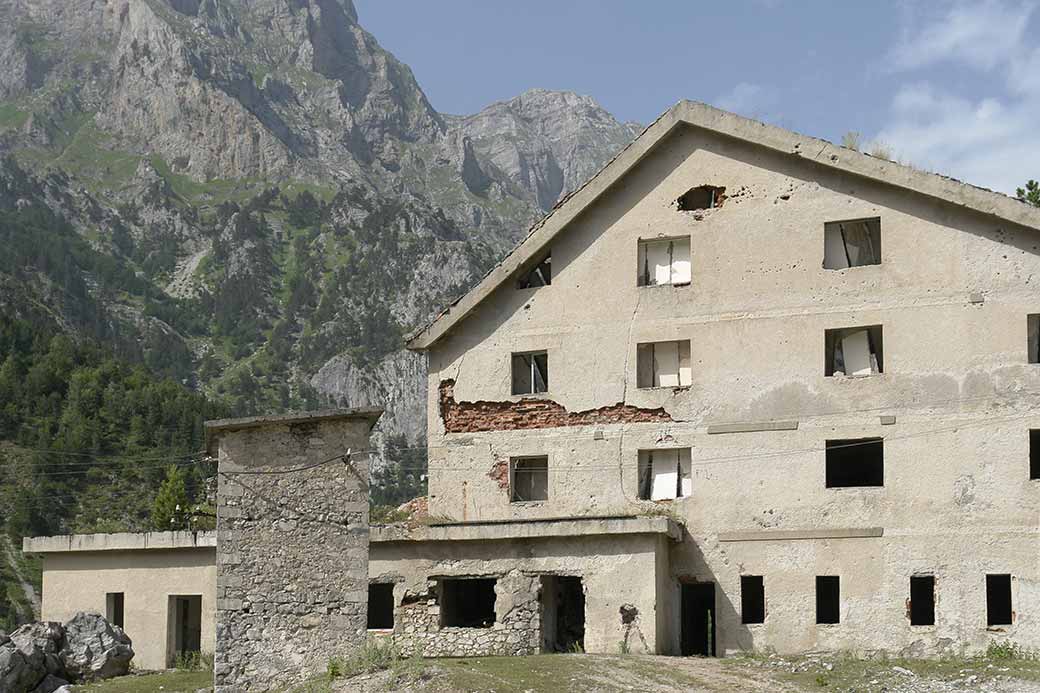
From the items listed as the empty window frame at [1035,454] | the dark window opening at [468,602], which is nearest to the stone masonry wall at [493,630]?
the dark window opening at [468,602]

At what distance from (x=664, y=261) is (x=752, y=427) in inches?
186

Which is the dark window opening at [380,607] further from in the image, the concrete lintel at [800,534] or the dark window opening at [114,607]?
the dark window opening at [114,607]

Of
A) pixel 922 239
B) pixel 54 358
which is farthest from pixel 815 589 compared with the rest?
pixel 54 358

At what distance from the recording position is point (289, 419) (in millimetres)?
33625

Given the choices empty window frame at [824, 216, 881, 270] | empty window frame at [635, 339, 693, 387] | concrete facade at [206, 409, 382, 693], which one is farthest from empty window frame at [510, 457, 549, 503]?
empty window frame at [824, 216, 881, 270]

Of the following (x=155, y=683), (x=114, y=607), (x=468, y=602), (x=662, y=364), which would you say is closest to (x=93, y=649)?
(x=155, y=683)

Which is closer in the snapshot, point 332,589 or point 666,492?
point 332,589

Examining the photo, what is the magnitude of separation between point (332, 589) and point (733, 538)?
9.42 metres

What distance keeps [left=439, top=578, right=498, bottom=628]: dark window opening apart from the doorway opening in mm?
7692

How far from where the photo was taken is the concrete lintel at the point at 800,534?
115 ft

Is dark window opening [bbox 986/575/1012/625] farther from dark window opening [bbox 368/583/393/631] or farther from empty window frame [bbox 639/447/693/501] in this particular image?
dark window opening [bbox 368/583/393/631]

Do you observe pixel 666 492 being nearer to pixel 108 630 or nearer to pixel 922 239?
pixel 922 239

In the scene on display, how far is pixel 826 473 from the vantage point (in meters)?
35.9

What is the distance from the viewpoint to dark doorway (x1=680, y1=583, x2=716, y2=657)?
36562 mm
